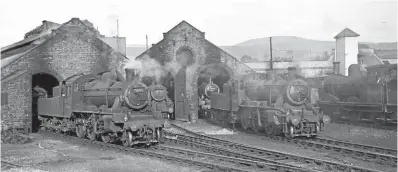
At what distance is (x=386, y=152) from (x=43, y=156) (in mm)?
10870

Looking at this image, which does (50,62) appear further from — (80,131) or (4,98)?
(80,131)

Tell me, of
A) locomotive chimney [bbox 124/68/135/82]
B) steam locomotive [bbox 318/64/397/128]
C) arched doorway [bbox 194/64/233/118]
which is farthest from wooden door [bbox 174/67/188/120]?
locomotive chimney [bbox 124/68/135/82]

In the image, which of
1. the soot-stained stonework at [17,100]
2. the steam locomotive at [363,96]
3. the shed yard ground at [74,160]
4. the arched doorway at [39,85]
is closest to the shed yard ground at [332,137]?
the steam locomotive at [363,96]

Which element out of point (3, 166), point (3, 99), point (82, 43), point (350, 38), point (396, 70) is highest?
point (350, 38)

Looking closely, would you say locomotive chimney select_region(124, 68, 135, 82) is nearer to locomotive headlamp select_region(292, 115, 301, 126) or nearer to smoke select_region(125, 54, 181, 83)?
locomotive headlamp select_region(292, 115, 301, 126)

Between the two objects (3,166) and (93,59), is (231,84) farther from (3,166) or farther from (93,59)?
(3,166)

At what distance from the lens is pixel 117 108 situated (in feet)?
44.9

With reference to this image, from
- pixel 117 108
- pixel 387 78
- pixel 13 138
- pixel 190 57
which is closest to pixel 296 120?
pixel 387 78

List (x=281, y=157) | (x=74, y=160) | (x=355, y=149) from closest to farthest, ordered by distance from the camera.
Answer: (x=281, y=157), (x=74, y=160), (x=355, y=149)

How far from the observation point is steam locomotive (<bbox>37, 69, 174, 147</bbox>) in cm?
1373

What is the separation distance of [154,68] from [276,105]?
37.3 ft

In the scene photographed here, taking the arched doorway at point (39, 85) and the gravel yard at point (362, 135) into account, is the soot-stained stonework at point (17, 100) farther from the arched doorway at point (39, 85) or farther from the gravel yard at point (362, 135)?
the gravel yard at point (362, 135)

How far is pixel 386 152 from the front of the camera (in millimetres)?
12406

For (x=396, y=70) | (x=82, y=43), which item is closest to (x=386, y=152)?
(x=396, y=70)
